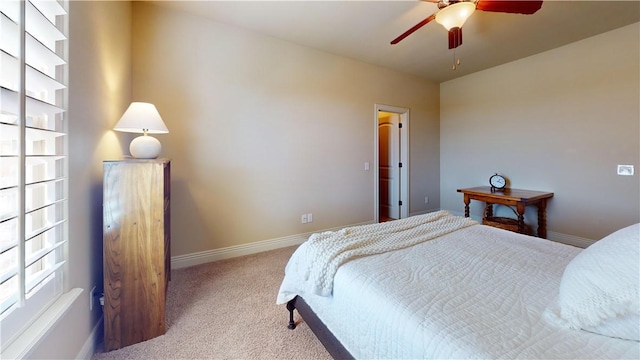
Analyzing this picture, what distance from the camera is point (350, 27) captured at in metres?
2.67

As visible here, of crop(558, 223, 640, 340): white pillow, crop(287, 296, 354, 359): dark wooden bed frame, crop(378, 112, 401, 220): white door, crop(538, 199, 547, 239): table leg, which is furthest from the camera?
crop(378, 112, 401, 220): white door

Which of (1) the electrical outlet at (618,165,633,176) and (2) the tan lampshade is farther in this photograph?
(1) the electrical outlet at (618,165,633,176)

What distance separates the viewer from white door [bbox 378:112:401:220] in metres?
4.33

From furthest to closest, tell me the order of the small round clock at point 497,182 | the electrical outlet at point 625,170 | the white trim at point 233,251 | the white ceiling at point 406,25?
the small round clock at point 497,182, the electrical outlet at point 625,170, the white trim at point 233,251, the white ceiling at point 406,25

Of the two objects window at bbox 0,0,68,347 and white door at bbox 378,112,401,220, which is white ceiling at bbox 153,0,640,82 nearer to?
white door at bbox 378,112,401,220

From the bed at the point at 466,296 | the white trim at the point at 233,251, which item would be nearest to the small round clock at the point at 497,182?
the bed at the point at 466,296

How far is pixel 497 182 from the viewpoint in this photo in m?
Answer: 3.63

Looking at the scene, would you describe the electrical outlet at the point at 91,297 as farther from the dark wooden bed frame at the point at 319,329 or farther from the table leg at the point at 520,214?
the table leg at the point at 520,214

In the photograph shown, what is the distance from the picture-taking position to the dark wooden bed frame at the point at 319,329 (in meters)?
1.13

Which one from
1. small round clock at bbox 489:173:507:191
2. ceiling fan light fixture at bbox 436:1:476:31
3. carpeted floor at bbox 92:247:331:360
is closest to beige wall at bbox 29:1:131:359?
carpeted floor at bbox 92:247:331:360

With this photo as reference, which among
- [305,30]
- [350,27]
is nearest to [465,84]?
[350,27]

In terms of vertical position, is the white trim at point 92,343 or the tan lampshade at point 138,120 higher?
the tan lampshade at point 138,120

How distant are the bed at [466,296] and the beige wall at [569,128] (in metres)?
2.44

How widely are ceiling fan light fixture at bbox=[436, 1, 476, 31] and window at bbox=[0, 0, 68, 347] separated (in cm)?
225
